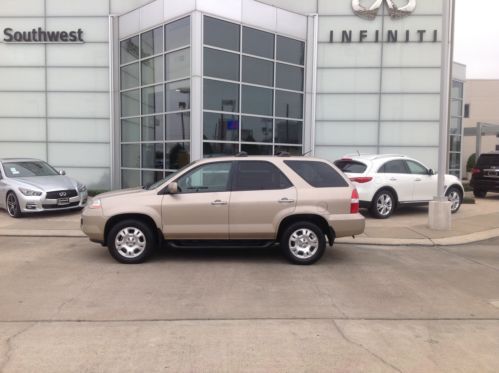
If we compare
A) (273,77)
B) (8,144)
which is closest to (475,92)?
(273,77)

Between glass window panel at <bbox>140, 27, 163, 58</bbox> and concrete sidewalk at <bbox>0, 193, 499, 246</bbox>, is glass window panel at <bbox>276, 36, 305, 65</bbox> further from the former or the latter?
concrete sidewalk at <bbox>0, 193, 499, 246</bbox>

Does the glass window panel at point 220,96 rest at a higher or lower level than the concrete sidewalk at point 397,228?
higher

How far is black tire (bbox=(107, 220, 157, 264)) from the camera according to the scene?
7.26 meters

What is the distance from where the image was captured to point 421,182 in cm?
1280

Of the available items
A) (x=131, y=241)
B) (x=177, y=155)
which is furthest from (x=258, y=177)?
(x=177, y=155)

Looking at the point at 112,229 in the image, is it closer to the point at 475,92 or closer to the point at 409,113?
the point at 409,113

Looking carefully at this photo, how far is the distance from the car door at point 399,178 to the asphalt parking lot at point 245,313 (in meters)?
4.27

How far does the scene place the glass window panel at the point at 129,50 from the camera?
690 inches

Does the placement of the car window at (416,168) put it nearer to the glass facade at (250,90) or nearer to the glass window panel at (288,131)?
the glass facade at (250,90)

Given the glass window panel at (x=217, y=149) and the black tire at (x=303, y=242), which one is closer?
the black tire at (x=303, y=242)

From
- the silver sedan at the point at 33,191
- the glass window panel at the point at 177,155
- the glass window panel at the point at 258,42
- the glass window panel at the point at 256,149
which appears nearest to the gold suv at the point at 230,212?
the silver sedan at the point at 33,191

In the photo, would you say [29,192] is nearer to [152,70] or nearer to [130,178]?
[130,178]

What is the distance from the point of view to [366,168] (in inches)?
477

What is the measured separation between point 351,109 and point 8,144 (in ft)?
44.6
